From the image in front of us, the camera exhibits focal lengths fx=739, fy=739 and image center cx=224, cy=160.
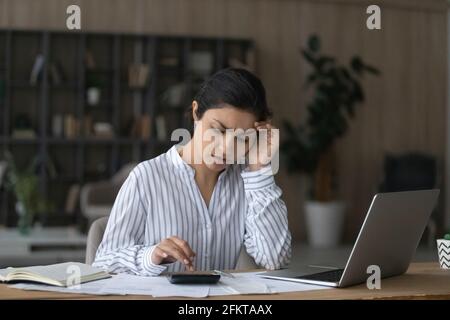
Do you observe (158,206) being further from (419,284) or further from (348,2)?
(348,2)

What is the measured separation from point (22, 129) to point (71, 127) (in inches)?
19.6

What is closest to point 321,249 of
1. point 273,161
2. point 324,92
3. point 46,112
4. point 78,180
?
point 324,92

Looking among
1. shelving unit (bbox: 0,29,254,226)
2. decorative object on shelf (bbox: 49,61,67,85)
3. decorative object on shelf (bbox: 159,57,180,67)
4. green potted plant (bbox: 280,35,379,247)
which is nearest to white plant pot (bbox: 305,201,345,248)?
green potted plant (bbox: 280,35,379,247)

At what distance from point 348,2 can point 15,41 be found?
3806 millimetres

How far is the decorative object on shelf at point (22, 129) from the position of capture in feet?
25.1

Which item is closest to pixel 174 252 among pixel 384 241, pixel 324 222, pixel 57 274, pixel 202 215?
pixel 57 274

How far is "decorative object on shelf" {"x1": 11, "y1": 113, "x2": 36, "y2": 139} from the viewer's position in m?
7.66

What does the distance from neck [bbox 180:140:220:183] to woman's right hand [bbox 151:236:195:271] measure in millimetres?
414

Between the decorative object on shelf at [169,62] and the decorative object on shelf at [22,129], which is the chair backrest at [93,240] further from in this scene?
the decorative object on shelf at [169,62]

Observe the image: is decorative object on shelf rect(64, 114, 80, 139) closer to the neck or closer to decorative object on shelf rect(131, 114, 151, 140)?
decorative object on shelf rect(131, 114, 151, 140)

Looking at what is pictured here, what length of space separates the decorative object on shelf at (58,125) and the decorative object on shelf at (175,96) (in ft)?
3.57

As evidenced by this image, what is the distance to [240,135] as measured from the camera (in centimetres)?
208

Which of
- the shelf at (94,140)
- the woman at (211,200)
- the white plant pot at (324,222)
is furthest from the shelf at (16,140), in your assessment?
the woman at (211,200)

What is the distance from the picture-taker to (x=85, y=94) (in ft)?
25.7
